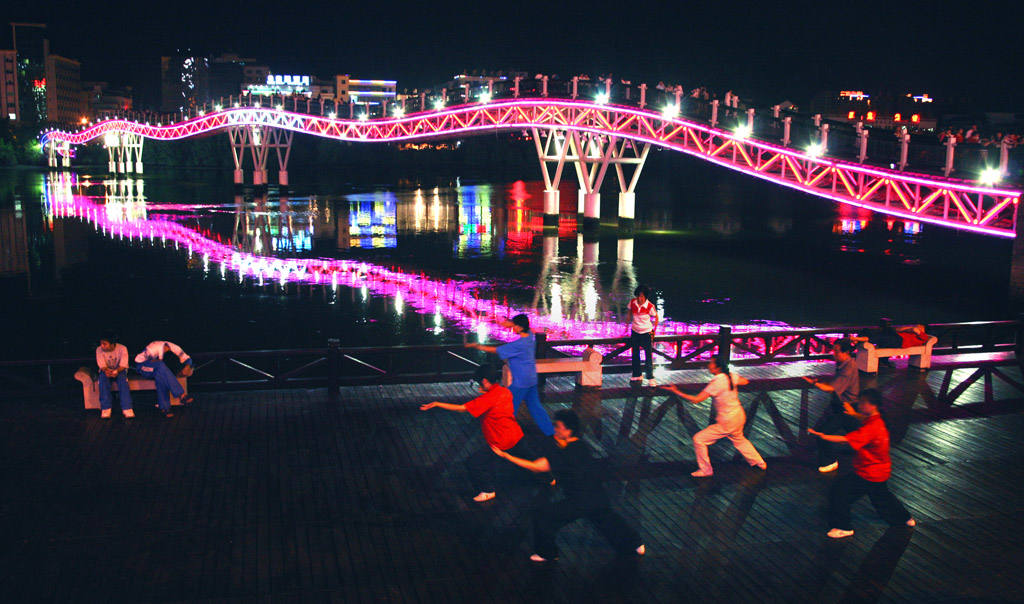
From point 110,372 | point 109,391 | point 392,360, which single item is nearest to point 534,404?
point 110,372

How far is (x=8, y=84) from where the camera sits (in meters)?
194

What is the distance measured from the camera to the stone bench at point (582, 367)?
45.8 feet

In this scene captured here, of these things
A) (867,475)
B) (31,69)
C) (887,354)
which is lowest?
(867,475)

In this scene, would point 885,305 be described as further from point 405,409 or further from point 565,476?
point 565,476

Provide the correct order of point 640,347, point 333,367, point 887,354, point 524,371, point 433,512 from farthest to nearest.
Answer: point 887,354 < point 640,347 < point 333,367 < point 524,371 < point 433,512

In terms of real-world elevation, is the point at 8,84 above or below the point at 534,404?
above

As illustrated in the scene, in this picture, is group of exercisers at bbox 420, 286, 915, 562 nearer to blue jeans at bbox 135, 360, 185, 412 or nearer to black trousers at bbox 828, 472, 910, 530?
black trousers at bbox 828, 472, 910, 530

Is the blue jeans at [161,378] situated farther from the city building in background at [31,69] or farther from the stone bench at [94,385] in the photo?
→ the city building in background at [31,69]

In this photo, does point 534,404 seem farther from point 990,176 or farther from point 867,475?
point 990,176

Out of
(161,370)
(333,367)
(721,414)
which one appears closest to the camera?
(721,414)

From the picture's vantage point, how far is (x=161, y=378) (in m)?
12.4

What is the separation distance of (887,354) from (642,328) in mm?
4752

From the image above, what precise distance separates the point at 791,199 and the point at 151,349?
85878mm

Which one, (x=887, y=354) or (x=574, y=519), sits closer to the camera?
(x=574, y=519)
